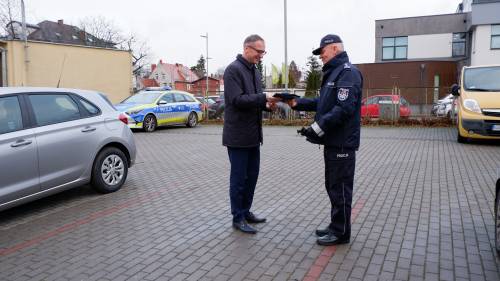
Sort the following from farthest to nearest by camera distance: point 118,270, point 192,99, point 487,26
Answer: point 487,26
point 192,99
point 118,270

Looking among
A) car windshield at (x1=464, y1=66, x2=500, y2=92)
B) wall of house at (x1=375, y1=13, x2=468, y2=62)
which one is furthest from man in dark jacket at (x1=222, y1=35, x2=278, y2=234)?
wall of house at (x1=375, y1=13, x2=468, y2=62)

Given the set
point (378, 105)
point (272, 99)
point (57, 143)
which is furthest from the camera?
point (378, 105)

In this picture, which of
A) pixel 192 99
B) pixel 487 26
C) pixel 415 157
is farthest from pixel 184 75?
pixel 415 157

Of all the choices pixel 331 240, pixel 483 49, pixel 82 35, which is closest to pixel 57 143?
pixel 331 240

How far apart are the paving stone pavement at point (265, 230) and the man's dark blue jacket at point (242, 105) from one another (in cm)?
101

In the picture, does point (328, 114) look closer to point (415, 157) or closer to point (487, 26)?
point (415, 157)

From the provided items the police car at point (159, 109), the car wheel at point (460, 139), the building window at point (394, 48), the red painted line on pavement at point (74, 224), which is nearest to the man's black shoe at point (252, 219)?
the red painted line on pavement at point (74, 224)

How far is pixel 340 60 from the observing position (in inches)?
171

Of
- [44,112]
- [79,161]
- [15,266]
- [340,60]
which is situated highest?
[340,60]

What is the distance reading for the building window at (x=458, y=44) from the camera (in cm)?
4175

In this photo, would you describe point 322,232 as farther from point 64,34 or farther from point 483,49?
point 64,34

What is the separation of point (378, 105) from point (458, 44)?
2752 cm

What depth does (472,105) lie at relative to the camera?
11.3 m

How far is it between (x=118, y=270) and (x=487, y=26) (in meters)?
38.2
